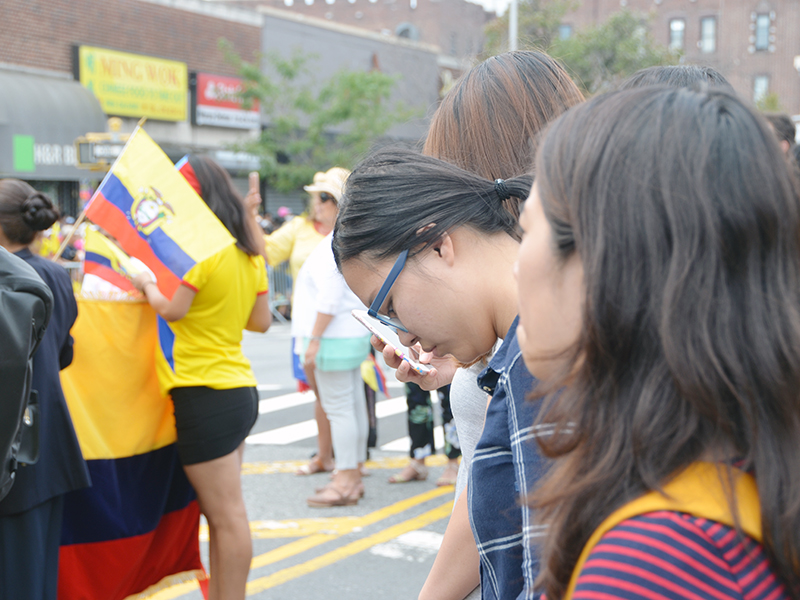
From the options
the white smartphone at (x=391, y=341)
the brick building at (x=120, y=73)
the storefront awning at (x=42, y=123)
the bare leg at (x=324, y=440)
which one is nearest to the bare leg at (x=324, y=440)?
the bare leg at (x=324, y=440)

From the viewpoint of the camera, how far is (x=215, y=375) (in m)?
3.75

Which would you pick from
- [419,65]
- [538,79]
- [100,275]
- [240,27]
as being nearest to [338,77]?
[240,27]

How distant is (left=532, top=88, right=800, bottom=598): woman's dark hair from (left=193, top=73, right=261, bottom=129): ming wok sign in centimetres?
2269

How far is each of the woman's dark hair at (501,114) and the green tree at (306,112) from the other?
19.8 metres

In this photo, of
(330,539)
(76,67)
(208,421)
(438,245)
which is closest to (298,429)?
(330,539)

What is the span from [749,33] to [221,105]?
3556 cm

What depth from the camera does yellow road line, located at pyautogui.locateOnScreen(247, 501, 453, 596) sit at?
4.46m

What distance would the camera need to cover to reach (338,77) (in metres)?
22.7

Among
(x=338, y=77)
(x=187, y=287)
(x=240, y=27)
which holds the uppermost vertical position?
(x=240, y=27)

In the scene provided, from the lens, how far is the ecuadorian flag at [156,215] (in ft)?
11.6

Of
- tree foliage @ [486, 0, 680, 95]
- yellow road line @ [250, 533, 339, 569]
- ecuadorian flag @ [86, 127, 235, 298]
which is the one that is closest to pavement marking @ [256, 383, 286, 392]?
yellow road line @ [250, 533, 339, 569]

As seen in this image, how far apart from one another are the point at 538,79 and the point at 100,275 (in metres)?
2.58

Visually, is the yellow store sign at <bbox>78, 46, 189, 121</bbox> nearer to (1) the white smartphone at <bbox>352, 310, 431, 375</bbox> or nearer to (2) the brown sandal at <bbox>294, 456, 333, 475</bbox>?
(2) the brown sandal at <bbox>294, 456, 333, 475</bbox>

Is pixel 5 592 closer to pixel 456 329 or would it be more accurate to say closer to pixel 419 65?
pixel 456 329
